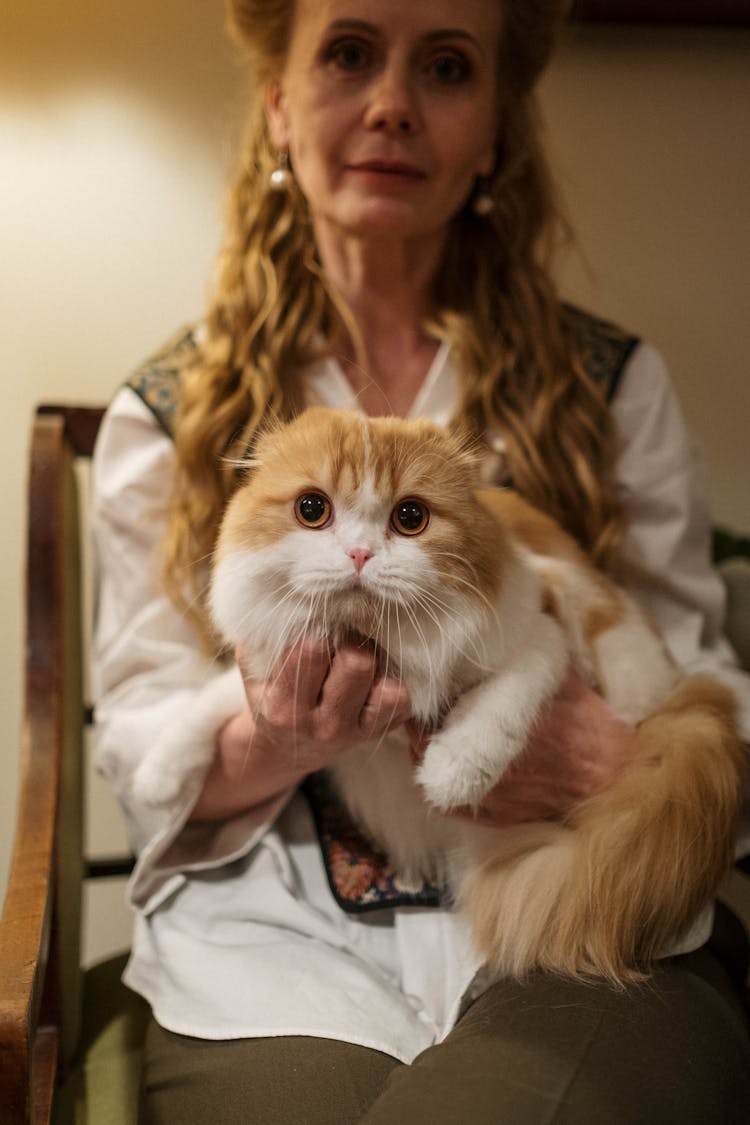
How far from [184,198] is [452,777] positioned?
1.11 meters

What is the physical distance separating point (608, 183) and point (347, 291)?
664 mm

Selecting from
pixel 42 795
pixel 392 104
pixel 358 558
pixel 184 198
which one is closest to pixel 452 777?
pixel 358 558

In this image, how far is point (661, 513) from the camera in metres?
1.28

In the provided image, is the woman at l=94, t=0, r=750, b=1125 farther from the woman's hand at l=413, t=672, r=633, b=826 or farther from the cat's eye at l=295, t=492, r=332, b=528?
the cat's eye at l=295, t=492, r=332, b=528

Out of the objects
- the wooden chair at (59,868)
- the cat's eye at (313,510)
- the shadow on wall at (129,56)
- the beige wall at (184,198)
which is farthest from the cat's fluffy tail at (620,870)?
the shadow on wall at (129,56)

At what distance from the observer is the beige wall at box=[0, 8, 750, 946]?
Answer: 1442mm

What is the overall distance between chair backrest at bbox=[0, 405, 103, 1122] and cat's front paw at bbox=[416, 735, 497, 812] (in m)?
0.36

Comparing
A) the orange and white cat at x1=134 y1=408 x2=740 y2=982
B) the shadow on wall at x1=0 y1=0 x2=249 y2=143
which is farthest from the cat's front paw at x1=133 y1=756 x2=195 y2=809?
the shadow on wall at x1=0 y1=0 x2=249 y2=143

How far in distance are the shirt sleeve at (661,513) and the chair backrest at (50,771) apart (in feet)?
2.45

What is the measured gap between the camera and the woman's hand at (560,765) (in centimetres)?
94

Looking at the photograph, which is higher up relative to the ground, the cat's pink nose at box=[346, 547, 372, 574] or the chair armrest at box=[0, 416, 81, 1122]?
the cat's pink nose at box=[346, 547, 372, 574]

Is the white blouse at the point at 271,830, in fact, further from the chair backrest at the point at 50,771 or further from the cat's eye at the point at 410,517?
the cat's eye at the point at 410,517

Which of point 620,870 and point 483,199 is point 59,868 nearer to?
point 620,870

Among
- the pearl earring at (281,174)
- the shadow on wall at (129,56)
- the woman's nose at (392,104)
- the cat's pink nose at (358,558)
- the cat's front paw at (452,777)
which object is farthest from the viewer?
the shadow on wall at (129,56)
